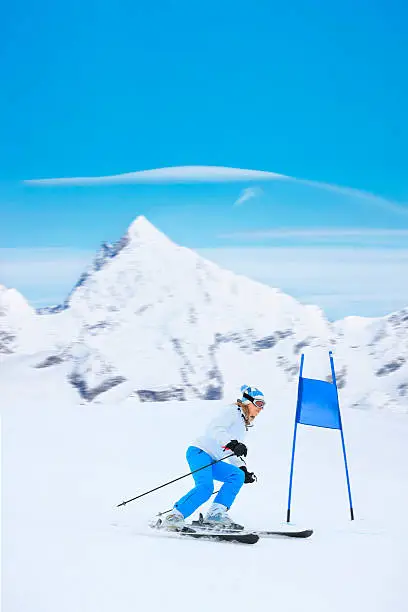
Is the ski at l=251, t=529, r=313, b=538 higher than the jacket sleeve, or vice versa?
the jacket sleeve

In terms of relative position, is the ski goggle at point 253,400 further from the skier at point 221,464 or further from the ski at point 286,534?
the ski at point 286,534

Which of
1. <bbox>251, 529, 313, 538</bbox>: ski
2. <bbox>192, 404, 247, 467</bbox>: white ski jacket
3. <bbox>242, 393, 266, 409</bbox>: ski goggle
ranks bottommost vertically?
<bbox>251, 529, 313, 538</bbox>: ski

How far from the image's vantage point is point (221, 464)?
6.35m

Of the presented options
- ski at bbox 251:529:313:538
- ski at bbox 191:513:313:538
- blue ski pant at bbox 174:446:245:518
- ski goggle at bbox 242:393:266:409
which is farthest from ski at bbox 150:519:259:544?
ski goggle at bbox 242:393:266:409

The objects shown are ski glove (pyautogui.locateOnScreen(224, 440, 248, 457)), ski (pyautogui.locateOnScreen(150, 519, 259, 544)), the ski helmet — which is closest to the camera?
ski (pyautogui.locateOnScreen(150, 519, 259, 544))

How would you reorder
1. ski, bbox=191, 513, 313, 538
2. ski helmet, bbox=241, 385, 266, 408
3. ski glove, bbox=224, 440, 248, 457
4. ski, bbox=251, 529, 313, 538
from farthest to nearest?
1. ski helmet, bbox=241, 385, 266, 408
2. ski, bbox=251, 529, 313, 538
3. ski glove, bbox=224, 440, 248, 457
4. ski, bbox=191, 513, 313, 538

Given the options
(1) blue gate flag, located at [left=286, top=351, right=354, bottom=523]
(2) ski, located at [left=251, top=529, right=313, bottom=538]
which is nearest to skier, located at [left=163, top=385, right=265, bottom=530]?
(2) ski, located at [left=251, top=529, right=313, bottom=538]

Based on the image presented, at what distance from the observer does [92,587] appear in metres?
4.22

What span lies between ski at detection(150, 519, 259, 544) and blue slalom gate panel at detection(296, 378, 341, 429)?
6.94 ft

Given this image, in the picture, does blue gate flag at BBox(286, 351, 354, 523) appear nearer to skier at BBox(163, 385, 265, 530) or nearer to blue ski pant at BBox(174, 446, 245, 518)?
skier at BBox(163, 385, 265, 530)

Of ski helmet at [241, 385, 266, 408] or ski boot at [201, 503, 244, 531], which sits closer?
ski boot at [201, 503, 244, 531]

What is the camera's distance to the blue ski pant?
6180mm

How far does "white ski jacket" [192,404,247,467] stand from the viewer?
6.30m

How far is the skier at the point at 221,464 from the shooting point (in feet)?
20.1
